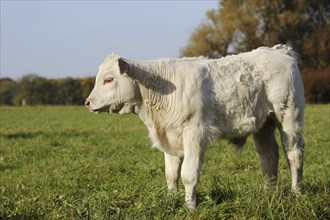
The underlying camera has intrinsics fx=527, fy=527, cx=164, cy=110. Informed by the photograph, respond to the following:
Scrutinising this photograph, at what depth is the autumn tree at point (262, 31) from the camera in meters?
68.9

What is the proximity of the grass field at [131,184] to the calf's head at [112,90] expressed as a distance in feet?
4.07

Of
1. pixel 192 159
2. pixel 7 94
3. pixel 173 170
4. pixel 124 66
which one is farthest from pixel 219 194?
pixel 7 94

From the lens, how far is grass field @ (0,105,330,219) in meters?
6.48

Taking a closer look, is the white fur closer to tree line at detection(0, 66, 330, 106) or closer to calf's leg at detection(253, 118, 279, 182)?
calf's leg at detection(253, 118, 279, 182)

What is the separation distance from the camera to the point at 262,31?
7000 cm

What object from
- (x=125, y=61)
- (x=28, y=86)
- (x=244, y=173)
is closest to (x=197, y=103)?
(x=125, y=61)

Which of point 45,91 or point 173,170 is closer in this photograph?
point 173,170

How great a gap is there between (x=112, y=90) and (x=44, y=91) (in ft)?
264

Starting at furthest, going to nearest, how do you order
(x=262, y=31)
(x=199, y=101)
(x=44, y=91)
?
(x=44, y=91) → (x=262, y=31) → (x=199, y=101)

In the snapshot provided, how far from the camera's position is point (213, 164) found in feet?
40.1

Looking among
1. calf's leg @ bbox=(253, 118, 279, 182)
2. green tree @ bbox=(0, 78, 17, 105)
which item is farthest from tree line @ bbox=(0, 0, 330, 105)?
calf's leg @ bbox=(253, 118, 279, 182)

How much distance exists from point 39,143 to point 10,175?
6.58 metres

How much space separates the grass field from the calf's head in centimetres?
124

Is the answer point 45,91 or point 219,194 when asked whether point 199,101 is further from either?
point 45,91
